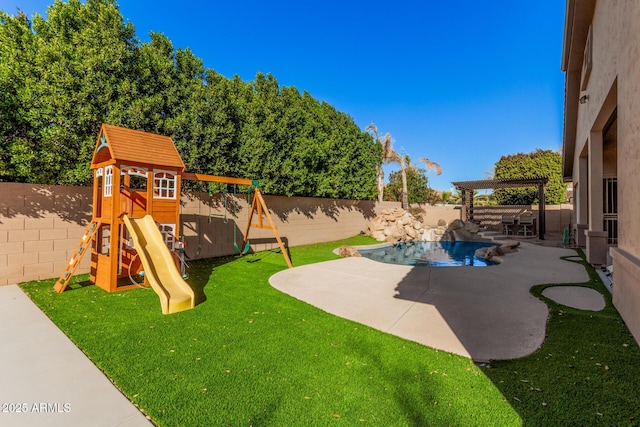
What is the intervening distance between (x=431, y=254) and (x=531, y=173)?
1926 cm

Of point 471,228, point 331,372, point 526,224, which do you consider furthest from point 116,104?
point 526,224

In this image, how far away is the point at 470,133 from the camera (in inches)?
1121

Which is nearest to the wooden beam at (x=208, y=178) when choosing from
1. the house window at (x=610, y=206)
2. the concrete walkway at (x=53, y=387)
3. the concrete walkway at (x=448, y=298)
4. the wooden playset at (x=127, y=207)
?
the wooden playset at (x=127, y=207)

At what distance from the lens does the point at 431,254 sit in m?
13.1

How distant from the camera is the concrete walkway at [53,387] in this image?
2.27 meters

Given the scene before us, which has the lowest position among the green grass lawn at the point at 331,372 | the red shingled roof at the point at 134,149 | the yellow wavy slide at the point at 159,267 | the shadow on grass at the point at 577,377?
the green grass lawn at the point at 331,372

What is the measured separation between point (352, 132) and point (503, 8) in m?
9.62

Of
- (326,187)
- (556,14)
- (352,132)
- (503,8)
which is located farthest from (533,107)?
(326,187)

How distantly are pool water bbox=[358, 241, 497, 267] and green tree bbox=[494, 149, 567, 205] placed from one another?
11513 millimetres

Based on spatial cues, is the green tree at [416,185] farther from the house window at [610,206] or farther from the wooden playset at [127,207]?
the wooden playset at [127,207]

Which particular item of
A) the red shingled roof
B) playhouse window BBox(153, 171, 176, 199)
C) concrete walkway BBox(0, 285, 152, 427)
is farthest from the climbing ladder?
concrete walkway BBox(0, 285, 152, 427)

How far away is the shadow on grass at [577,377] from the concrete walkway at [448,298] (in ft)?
0.71

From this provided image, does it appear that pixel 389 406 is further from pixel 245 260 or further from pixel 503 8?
pixel 503 8

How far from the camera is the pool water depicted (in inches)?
429
